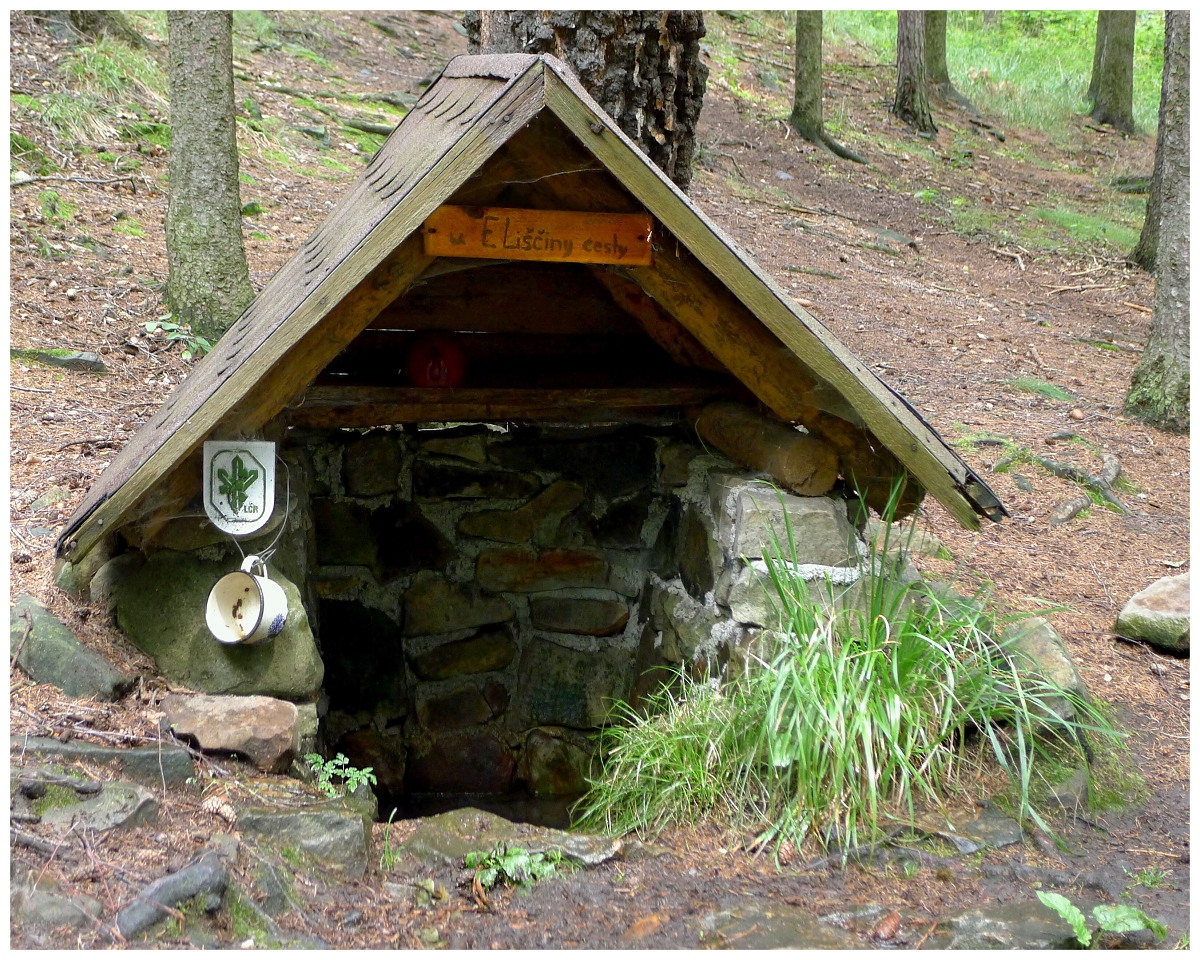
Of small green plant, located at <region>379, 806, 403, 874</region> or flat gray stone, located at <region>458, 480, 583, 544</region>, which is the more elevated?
flat gray stone, located at <region>458, 480, 583, 544</region>

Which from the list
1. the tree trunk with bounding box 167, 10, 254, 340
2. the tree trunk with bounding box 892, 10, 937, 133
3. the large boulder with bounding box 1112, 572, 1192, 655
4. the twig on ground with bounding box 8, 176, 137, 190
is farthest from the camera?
the tree trunk with bounding box 892, 10, 937, 133

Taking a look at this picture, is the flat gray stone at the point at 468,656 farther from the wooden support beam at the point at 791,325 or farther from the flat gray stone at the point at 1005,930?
the flat gray stone at the point at 1005,930

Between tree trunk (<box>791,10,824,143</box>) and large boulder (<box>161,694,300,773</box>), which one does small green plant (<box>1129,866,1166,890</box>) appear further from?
Answer: tree trunk (<box>791,10,824,143</box>)

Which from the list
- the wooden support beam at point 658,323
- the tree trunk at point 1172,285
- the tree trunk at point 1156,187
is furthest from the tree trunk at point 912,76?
the wooden support beam at point 658,323

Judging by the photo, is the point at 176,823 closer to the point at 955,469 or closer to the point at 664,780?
the point at 664,780

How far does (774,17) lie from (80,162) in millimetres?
13694

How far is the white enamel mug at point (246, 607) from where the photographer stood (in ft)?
8.86

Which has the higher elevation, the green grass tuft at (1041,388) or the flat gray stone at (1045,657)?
the green grass tuft at (1041,388)

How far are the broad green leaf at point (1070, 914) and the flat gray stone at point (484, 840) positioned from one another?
96cm

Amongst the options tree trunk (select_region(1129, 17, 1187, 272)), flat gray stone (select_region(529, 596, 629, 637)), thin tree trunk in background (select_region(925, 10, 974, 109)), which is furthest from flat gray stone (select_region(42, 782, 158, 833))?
thin tree trunk in background (select_region(925, 10, 974, 109))

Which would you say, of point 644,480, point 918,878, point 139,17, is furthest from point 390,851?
point 139,17

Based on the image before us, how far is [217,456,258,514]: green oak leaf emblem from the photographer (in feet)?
8.86

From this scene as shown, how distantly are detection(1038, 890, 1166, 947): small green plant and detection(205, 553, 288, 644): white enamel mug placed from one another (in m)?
2.00

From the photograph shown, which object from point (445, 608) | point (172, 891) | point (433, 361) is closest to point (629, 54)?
point (433, 361)
